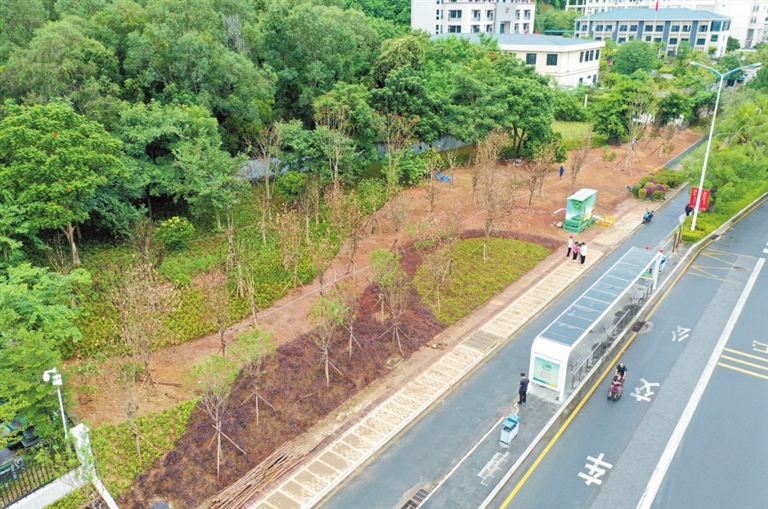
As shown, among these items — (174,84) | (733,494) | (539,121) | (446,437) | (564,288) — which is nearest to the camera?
(733,494)

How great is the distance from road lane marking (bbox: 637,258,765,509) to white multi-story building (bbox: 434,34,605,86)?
1706 inches

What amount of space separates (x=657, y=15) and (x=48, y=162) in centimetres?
10929

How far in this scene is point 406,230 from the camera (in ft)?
108

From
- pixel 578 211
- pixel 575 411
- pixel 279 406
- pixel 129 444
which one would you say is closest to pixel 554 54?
pixel 578 211

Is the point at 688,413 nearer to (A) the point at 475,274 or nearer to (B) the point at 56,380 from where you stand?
(A) the point at 475,274

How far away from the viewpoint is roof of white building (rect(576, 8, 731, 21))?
330 feet

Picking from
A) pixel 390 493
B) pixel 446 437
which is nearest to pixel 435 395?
pixel 446 437

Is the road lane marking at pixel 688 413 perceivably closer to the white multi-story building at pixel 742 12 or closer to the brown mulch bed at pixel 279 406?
the brown mulch bed at pixel 279 406

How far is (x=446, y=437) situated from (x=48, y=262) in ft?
58.7

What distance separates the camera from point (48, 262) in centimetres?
2414

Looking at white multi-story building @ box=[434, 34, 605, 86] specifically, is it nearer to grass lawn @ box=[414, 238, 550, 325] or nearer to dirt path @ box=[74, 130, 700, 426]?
dirt path @ box=[74, 130, 700, 426]

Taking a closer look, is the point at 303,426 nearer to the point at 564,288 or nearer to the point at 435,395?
the point at 435,395

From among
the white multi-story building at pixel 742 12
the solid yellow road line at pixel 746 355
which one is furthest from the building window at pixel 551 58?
the white multi-story building at pixel 742 12

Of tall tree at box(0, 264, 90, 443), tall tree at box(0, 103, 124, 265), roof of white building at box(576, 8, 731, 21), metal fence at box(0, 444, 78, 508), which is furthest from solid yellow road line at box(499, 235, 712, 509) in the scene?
roof of white building at box(576, 8, 731, 21)
